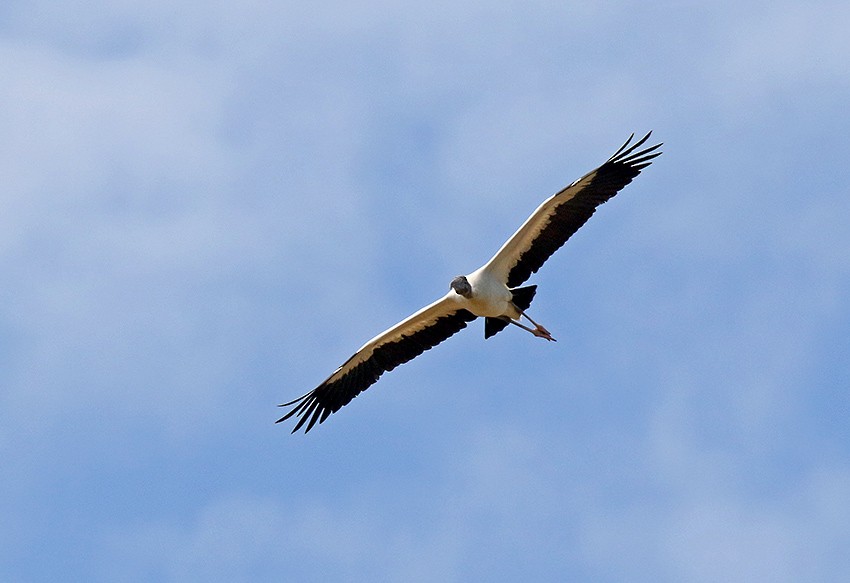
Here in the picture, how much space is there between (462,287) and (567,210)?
1831mm

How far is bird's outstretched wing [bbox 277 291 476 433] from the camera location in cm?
2527

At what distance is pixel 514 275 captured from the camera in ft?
80.6

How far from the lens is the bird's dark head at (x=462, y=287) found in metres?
24.2

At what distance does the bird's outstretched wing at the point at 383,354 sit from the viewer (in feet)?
82.9

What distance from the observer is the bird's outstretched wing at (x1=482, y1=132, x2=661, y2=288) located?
24016 millimetres

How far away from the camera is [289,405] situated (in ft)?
85.3

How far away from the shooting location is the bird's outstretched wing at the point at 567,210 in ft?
78.8

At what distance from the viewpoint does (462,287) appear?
2417 centimetres

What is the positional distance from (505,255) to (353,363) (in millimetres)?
3122

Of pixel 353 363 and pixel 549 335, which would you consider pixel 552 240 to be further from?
pixel 353 363

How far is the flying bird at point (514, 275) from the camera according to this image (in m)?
24.1

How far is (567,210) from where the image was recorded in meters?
24.1

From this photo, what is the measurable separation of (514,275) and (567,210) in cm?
126

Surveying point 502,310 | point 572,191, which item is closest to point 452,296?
point 502,310
